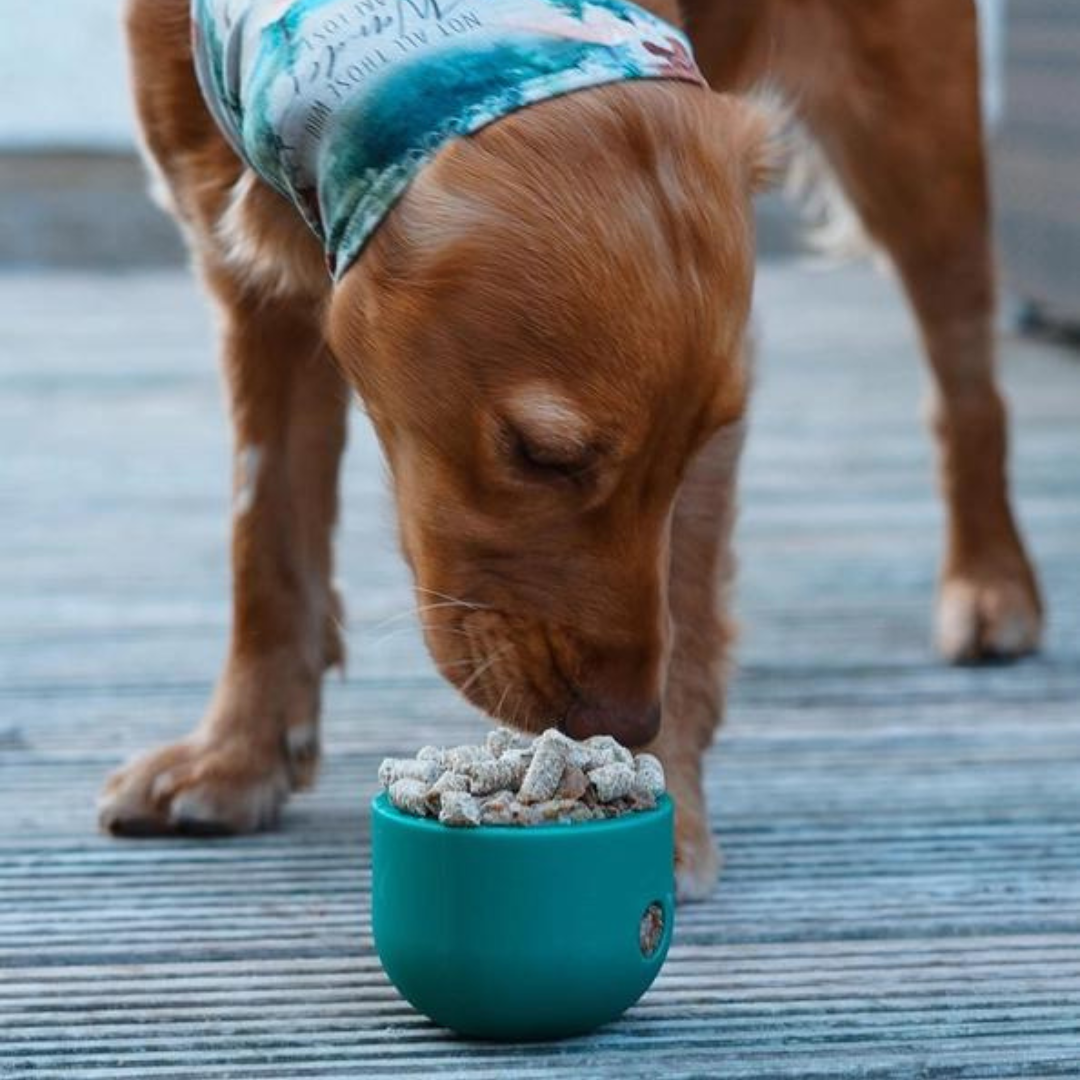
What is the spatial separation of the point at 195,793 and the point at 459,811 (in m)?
0.75

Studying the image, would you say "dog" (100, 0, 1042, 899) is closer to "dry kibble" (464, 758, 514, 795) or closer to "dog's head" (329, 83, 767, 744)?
"dog's head" (329, 83, 767, 744)

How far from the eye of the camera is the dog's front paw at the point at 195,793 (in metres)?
2.19

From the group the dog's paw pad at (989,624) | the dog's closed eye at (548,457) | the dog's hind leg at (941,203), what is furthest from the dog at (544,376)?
the dog's paw pad at (989,624)

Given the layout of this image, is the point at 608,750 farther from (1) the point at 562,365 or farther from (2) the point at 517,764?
(1) the point at 562,365

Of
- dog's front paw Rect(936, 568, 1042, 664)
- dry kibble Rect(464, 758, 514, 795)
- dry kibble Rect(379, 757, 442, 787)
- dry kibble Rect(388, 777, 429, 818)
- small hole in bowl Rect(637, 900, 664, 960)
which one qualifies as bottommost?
dog's front paw Rect(936, 568, 1042, 664)

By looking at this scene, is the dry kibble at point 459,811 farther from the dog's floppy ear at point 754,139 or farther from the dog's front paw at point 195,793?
the dog's front paw at point 195,793

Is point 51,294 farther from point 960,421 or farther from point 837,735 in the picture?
point 837,735

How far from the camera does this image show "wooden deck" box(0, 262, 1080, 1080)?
1.61m

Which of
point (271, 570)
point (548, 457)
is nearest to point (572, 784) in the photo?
point (548, 457)

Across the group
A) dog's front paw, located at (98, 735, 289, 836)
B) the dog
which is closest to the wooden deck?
dog's front paw, located at (98, 735, 289, 836)

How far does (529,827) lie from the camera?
4.96ft

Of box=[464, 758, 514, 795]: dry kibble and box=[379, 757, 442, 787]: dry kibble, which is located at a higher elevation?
box=[464, 758, 514, 795]: dry kibble

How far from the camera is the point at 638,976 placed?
1572mm

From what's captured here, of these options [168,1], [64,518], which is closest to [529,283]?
[168,1]
